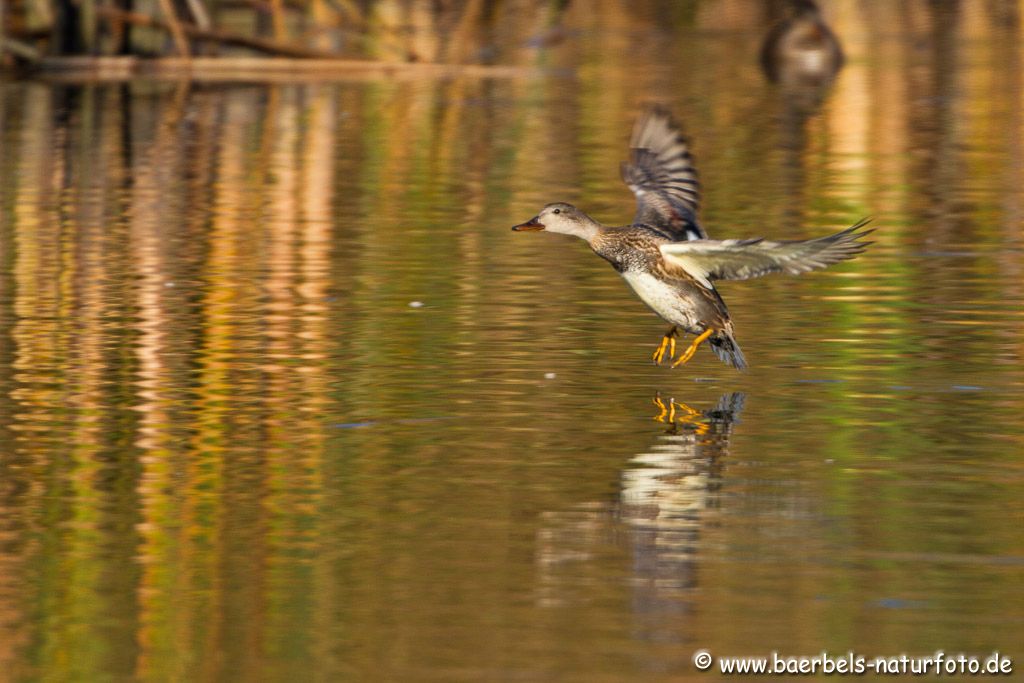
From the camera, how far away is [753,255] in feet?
34.9

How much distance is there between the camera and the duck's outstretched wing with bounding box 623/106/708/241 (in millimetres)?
12062

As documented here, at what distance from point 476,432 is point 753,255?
1716mm

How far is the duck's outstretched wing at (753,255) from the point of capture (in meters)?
10.4

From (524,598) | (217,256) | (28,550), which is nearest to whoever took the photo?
(524,598)

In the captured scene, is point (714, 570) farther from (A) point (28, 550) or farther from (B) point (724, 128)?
(B) point (724, 128)

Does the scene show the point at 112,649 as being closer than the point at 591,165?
Yes

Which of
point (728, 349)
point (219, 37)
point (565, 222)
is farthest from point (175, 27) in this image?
point (728, 349)

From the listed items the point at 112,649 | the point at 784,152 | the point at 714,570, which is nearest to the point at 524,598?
the point at 714,570

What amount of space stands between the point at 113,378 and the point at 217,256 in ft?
14.6

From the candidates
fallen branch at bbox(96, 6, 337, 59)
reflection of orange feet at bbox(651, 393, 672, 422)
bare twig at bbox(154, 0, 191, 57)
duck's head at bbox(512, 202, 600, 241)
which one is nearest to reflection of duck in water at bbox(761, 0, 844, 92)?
fallen branch at bbox(96, 6, 337, 59)

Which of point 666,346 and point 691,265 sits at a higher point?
point 691,265

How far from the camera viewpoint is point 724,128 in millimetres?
25156

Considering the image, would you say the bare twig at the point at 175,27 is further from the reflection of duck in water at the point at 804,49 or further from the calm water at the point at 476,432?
the reflection of duck in water at the point at 804,49

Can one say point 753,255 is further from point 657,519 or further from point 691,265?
point 657,519
